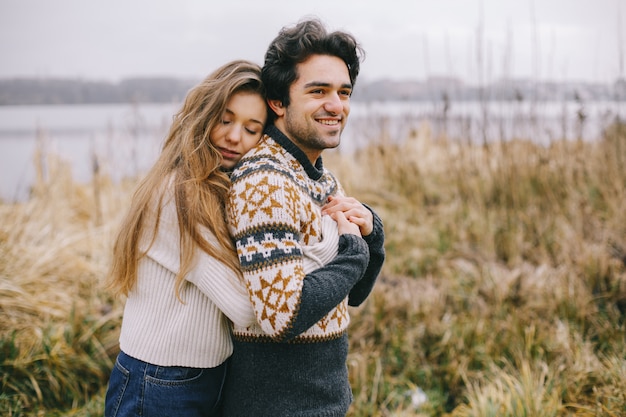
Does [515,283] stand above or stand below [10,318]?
below

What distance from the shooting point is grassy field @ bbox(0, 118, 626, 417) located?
3.29 metres

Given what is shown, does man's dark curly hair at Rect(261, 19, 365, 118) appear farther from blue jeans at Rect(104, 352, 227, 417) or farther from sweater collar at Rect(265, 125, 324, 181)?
blue jeans at Rect(104, 352, 227, 417)

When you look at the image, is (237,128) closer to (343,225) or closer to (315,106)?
(315,106)

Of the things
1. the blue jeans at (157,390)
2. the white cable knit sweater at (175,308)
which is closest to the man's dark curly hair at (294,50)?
the white cable knit sweater at (175,308)

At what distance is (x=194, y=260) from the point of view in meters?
1.97

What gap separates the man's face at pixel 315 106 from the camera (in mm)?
2270

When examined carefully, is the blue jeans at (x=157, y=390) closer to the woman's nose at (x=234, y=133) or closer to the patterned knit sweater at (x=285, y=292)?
the patterned knit sweater at (x=285, y=292)

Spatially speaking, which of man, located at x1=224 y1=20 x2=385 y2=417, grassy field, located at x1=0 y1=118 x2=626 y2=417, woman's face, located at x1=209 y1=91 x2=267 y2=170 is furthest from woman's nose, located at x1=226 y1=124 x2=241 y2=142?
grassy field, located at x1=0 y1=118 x2=626 y2=417

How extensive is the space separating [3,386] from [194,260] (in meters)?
2.00

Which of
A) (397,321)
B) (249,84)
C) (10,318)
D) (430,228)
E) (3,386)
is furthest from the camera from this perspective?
(430,228)

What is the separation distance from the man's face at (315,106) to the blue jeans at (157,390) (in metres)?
1.06

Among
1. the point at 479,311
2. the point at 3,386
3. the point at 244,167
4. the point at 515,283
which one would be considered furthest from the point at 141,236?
the point at 515,283

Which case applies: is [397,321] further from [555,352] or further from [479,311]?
[555,352]

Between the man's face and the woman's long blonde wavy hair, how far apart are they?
20cm
